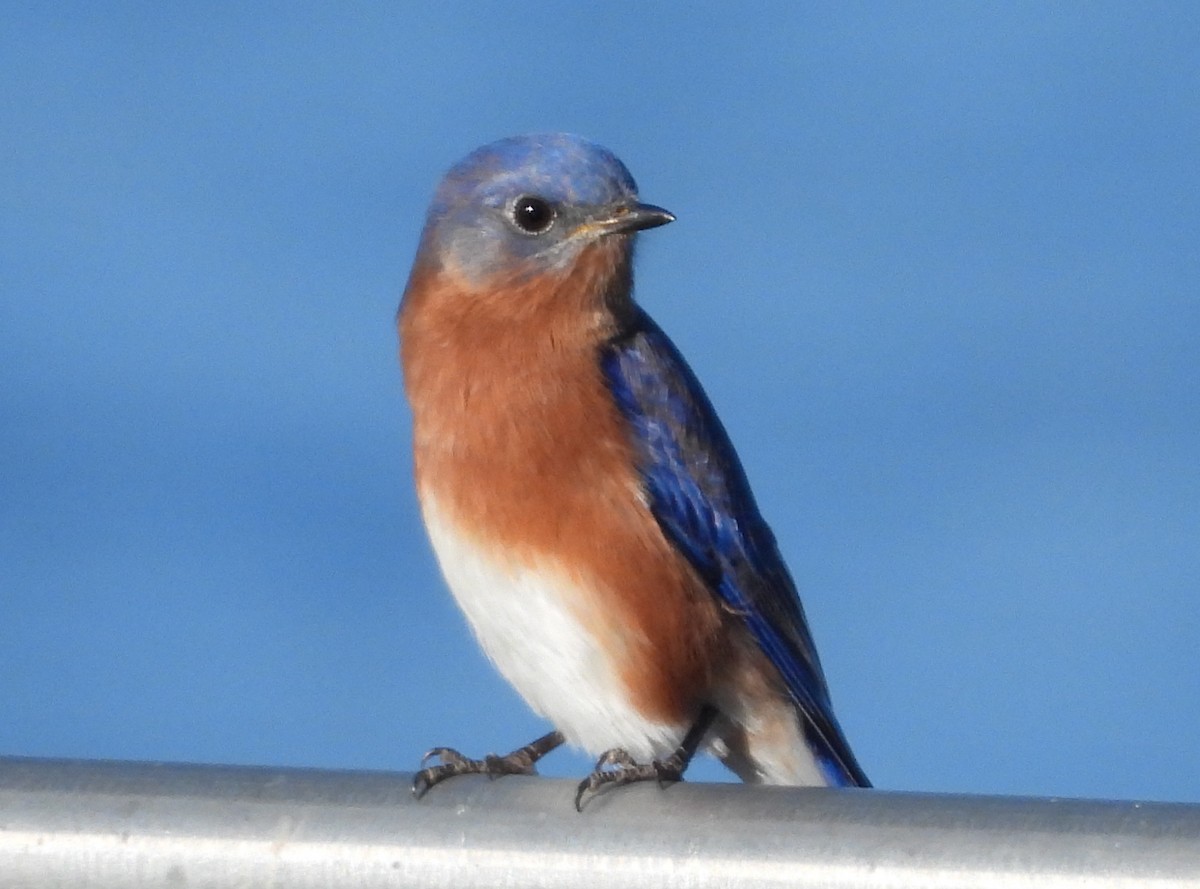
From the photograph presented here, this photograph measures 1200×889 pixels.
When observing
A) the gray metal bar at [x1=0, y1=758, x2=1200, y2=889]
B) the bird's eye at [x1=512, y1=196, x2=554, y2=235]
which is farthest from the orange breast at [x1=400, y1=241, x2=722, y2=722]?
the gray metal bar at [x1=0, y1=758, x2=1200, y2=889]

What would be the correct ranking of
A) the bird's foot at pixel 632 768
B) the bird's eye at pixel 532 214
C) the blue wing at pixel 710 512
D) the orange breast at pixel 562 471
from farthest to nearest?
1. the bird's eye at pixel 532 214
2. the blue wing at pixel 710 512
3. the orange breast at pixel 562 471
4. the bird's foot at pixel 632 768

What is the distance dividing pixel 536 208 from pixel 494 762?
3.49 ft

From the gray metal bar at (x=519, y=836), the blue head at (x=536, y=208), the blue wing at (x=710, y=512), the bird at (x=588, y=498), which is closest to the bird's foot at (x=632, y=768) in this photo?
the bird at (x=588, y=498)

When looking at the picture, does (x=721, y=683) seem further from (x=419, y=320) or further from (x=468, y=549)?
(x=419, y=320)

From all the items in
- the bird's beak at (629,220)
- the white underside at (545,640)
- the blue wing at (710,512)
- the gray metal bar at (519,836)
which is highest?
the bird's beak at (629,220)

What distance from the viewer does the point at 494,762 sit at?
3391mm

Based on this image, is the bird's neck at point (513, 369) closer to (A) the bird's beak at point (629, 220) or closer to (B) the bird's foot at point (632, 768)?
(A) the bird's beak at point (629, 220)

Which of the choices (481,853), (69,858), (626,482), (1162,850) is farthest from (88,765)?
(626,482)

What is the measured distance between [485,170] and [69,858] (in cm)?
198

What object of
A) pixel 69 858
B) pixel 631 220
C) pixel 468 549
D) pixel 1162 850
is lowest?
pixel 69 858

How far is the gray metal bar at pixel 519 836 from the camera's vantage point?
6.16 ft

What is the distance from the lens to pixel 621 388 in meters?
3.46

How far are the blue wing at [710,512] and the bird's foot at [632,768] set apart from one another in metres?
0.30

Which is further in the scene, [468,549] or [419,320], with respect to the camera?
[419,320]
